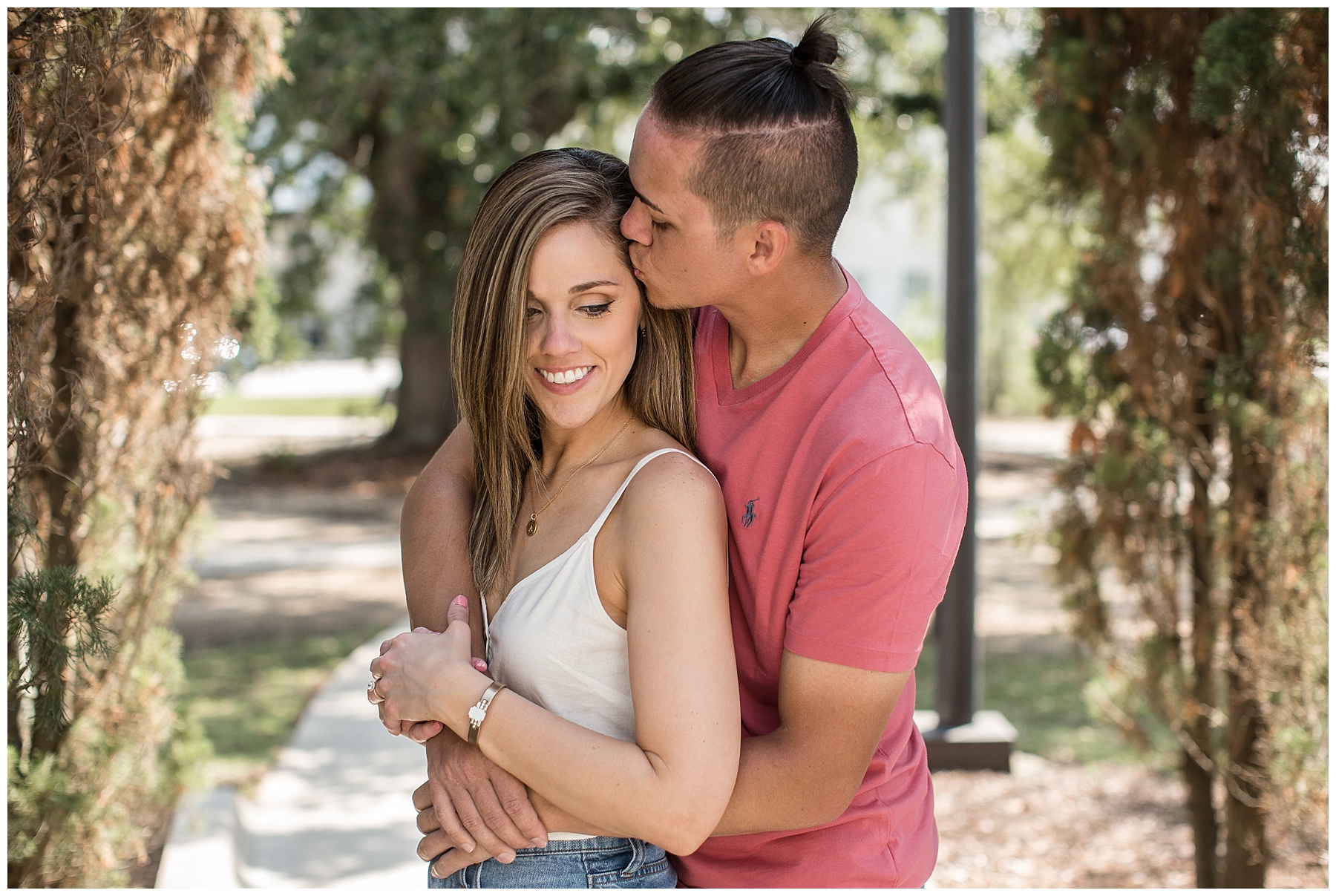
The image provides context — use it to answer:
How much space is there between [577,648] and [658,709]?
0.23 m

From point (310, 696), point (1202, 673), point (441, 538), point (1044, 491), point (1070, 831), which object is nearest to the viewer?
point (441, 538)

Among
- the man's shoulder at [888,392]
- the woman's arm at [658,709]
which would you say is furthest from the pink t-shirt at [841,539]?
the woman's arm at [658,709]

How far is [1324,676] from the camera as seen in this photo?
3.51 m

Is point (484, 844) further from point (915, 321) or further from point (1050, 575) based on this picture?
point (915, 321)

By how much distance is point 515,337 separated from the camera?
2029mm

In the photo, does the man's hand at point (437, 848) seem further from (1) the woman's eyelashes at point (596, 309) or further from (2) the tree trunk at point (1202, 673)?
(2) the tree trunk at point (1202, 673)

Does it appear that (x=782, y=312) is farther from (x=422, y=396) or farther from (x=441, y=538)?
(x=422, y=396)

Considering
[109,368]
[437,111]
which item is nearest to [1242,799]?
[109,368]

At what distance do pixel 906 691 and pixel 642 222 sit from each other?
101cm

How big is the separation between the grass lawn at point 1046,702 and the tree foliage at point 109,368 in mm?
3383

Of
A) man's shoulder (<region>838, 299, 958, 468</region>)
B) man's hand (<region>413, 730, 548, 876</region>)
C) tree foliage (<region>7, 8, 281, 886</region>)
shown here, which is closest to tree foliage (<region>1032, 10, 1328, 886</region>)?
man's shoulder (<region>838, 299, 958, 468</region>)

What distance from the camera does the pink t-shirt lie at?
69.9 inches

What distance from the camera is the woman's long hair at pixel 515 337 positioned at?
201 centimetres

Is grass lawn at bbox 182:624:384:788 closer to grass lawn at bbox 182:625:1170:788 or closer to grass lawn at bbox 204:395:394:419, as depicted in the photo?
grass lawn at bbox 182:625:1170:788
